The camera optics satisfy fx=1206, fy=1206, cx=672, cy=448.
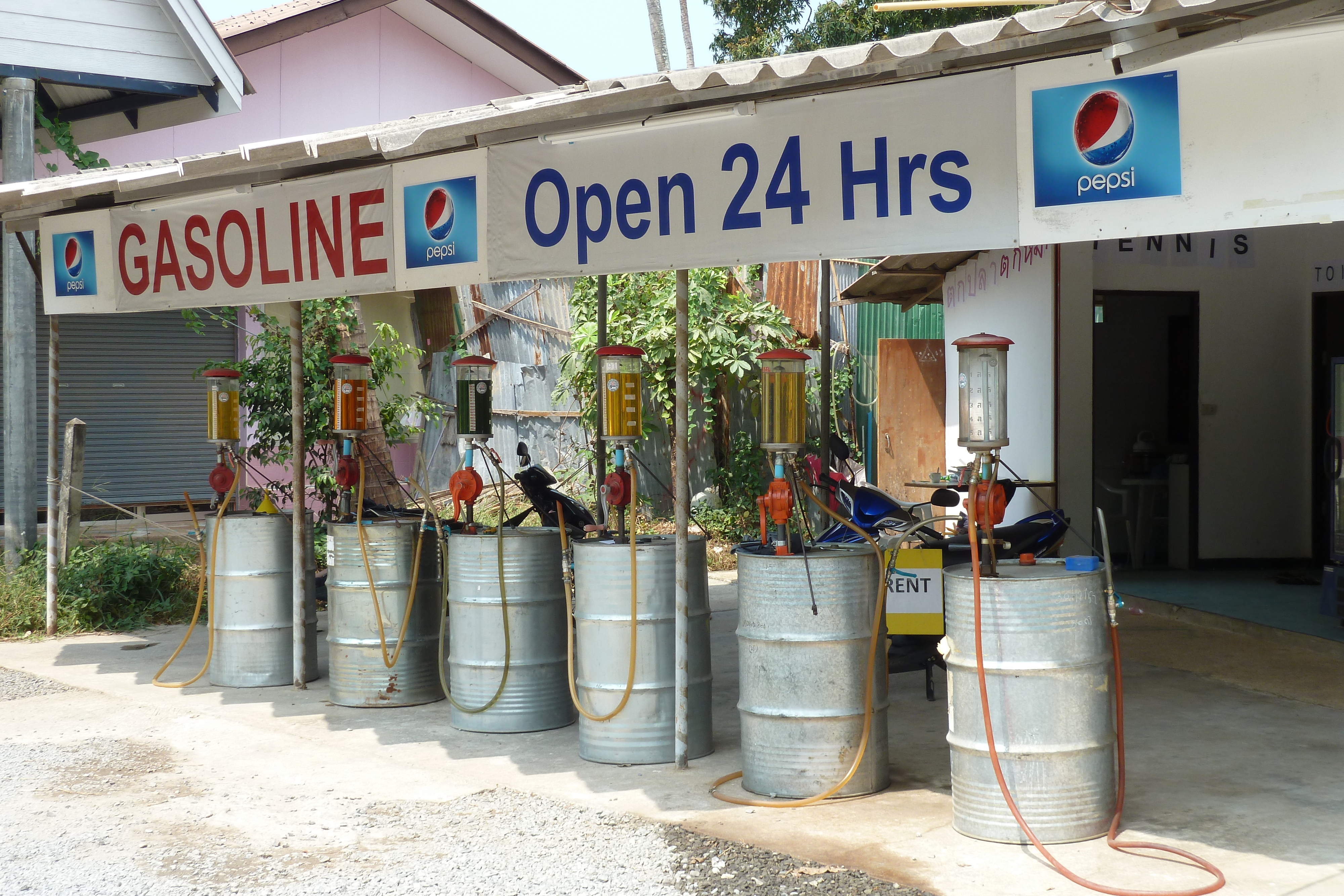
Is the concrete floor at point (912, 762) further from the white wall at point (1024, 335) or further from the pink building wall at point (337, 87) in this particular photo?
the pink building wall at point (337, 87)

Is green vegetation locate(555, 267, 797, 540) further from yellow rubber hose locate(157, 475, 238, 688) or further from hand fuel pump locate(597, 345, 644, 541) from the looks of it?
hand fuel pump locate(597, 345, 644, 541)

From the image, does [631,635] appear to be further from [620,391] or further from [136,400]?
[136,400]

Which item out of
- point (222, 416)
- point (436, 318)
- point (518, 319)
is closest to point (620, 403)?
point (222, 416)

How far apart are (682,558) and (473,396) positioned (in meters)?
1.79

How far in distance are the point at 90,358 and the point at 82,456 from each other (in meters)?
2.53

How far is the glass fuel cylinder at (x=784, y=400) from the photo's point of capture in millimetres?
5055

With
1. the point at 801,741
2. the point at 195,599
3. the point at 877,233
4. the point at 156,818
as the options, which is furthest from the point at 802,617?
the point at 195,599

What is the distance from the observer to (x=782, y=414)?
508cm

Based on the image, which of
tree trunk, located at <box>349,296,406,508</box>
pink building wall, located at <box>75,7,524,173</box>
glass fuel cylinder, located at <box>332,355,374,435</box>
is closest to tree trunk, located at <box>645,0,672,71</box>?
pink building wall, located at <box>75,7,524,173</box>

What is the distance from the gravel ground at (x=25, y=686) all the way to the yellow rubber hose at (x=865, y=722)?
462 cm

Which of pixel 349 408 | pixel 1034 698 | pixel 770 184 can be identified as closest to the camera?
pixel 1034 698

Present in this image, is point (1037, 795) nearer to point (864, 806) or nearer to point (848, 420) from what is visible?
point (864, 806)

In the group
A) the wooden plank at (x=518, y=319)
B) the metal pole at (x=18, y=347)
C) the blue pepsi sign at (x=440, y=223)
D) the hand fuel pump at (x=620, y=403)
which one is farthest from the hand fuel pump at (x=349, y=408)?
Answer: the wooden plank at (x=518, y=319)

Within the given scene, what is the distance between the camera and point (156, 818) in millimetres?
4965
